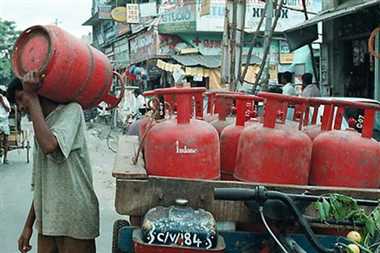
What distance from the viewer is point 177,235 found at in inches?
102

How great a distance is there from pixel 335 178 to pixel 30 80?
1641 mm

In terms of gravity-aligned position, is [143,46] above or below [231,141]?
above

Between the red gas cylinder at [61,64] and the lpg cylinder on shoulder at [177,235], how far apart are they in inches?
39.2

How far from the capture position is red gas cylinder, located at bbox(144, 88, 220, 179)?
3.06 meters

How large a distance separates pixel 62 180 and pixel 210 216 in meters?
0.98

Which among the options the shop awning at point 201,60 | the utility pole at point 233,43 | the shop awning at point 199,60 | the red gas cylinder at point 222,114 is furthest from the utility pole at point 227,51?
the shop awning at point 199,60

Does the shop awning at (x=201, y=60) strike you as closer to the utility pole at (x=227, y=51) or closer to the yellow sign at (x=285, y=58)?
the yellow sign at (x=285, y=58)

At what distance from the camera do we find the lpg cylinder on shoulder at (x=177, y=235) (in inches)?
102

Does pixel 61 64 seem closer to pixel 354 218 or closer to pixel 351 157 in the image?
pixel 351 157

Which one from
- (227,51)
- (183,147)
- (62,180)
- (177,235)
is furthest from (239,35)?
(177,235)

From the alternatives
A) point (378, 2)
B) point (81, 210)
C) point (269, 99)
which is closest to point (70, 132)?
point (81, 210)

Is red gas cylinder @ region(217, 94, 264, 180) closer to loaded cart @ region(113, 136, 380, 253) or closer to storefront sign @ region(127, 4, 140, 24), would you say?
loaded cart @ region(113, 136, 380, 253)

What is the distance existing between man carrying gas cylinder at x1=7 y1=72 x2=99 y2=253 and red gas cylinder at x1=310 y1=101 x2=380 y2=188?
4.13 feet

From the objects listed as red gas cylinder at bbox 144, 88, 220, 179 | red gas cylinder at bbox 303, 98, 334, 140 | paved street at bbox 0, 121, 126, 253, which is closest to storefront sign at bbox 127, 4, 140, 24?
paved street at bbox 0, 121, 126, 253
